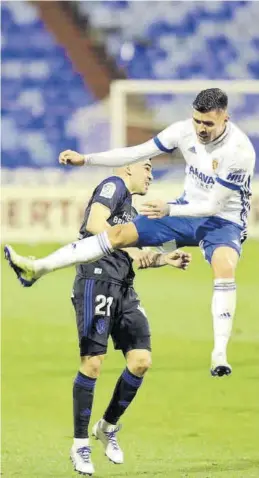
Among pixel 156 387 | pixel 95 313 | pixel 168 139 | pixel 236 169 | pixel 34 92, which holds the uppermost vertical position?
pixel 168 139

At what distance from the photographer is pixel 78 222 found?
18.8m

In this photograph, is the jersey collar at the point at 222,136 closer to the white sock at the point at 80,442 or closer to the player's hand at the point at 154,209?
the player's hand at the point at 154,209

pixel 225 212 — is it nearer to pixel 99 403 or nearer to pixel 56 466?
pixel 56 466

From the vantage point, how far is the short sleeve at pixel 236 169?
691 cm

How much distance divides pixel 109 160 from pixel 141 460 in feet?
7.44

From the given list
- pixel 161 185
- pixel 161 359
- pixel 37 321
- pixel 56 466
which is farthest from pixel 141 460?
pixel 161 185

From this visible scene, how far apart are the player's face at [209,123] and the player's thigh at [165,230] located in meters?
0.55

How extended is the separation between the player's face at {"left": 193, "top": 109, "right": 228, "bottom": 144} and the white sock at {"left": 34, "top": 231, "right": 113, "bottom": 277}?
784mm

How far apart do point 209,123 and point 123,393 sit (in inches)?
75.4

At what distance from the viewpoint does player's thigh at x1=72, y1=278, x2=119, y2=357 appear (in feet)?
24.0

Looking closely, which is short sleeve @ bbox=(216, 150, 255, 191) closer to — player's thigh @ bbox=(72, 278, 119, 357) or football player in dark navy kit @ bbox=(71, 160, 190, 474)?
football player in dark navy kit @ bbox=(71, 160, 190, 474)

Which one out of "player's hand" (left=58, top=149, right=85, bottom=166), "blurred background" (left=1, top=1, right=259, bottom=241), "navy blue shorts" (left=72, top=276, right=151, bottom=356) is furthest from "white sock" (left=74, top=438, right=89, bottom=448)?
"blurred background" (left=1, top=1, right=259, bottom=241)

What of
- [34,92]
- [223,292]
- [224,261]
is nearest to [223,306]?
[223,292]

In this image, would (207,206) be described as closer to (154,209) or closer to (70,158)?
(154,209)
